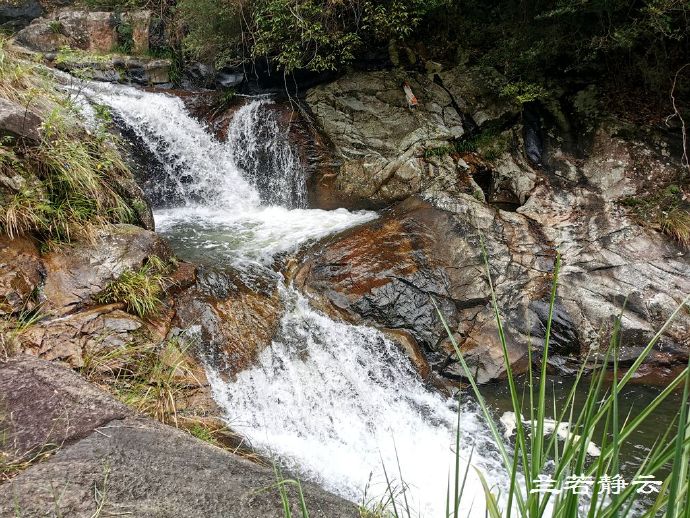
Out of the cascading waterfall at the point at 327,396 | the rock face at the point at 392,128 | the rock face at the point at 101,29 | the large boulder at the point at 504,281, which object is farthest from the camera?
the rock face at the point at 101,29

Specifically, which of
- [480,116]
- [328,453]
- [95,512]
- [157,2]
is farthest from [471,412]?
[157,2]

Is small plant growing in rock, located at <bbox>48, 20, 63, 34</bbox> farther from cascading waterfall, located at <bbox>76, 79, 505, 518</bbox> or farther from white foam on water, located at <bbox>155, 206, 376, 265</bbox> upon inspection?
white foam on water, located at <bbox>155, 206, 376, 265</bbox>

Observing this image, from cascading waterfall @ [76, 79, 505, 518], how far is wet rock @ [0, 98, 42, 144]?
187 centimetres

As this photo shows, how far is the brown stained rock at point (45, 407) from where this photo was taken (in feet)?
5.90

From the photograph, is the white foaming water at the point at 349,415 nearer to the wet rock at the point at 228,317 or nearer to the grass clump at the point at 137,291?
the wet rock at the point at 228,317

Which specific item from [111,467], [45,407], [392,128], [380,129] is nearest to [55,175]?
[45,407]

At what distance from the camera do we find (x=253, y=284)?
4.82 m

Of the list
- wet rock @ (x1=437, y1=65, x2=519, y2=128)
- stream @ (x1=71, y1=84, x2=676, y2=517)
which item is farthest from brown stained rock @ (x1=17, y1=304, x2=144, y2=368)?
wet rock @ (x1=437, y1=65, x2=519, y2=128)

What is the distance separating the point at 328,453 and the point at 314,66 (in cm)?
620

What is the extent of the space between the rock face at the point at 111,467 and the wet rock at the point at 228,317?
1749mm

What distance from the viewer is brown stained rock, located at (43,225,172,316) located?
142 inches

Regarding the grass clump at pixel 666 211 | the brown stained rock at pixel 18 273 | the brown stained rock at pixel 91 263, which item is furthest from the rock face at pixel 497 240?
the brown stained rock at pixel 18 273

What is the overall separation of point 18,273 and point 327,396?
8.98 ft

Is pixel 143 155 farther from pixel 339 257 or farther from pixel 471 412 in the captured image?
pixel 471 412
